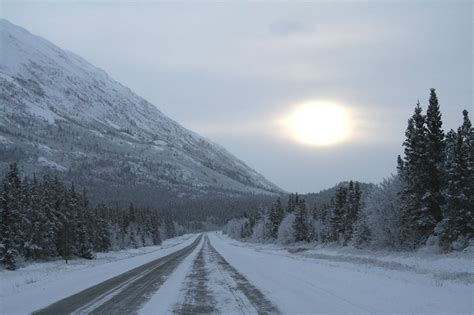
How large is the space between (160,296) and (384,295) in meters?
7.63

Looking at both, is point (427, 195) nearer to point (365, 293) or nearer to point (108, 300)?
point (365, 293)

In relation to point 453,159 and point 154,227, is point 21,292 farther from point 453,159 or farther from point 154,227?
point 154,227

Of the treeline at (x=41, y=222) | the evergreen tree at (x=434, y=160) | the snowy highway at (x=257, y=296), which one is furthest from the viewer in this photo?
the treeline at (x=41, y=222)

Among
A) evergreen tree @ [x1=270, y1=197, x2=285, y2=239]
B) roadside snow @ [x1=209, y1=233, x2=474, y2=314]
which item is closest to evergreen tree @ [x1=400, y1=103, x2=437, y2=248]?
roadside snow @ [x1=209, y1=233, x2=474, y2=314]

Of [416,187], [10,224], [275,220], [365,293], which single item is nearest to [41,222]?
[10,224]

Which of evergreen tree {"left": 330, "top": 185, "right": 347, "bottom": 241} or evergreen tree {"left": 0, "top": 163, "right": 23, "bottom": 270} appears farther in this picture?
evergreen tree {"left": 330, "top": 185, "right": 347, "bottom": 241}

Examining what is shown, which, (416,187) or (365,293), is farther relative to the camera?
(416,187)

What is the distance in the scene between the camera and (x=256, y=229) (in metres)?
130

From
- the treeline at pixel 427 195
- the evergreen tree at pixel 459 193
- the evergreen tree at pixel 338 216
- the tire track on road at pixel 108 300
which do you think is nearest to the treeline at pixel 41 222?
the tire track on road at pixel 108 300

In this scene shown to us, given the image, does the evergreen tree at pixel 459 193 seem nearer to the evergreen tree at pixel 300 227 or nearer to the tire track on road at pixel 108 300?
the tire track on road at pixel 108 300

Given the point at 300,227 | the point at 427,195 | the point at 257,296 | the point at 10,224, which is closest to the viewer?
the point at 257,296

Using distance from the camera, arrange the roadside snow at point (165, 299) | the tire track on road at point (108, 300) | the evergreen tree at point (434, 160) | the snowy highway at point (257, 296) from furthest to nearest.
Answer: the evergreen tree at point (434, 160) < the tire track on road at point (108, 300) < the roadside snow at point (165, 299) < the snowy highway at point (257, 296)

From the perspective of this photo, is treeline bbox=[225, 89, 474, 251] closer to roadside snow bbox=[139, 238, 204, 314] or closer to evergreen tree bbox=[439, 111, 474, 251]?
evergreen tree bbox=[439, 111, 474, 251]

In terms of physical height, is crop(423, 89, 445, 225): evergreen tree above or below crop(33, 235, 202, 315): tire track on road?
above
